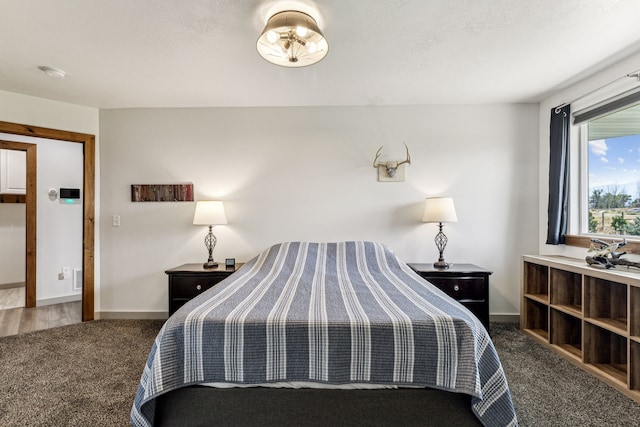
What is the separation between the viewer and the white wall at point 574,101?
7.27 ft

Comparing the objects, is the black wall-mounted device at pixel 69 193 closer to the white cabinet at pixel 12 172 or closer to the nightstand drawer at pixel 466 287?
the white cabinet at pixel 12 172

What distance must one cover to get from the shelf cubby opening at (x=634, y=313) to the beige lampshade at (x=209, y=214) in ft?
10.1

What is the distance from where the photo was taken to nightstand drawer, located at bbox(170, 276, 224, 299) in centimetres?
265

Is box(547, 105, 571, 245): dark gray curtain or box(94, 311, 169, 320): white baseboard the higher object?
box(547, 105, 571, 245): dark gray curtain

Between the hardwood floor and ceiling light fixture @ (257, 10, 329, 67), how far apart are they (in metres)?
3.35

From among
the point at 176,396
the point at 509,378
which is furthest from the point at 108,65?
the point at 509,378

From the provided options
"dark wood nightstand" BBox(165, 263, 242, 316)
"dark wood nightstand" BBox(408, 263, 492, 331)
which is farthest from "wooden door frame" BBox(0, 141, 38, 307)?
"dark wood nightstand" BBox(408, 263, 492, 331)

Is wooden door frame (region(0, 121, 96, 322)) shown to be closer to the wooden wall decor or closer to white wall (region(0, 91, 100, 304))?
white wall (region(0, 91, 100, 304))

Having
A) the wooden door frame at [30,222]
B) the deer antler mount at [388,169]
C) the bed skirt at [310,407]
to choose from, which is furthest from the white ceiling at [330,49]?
the bed skirt at [310,407]

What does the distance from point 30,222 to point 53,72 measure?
2.23 meters

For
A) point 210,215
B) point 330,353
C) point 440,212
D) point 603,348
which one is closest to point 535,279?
point 603,348

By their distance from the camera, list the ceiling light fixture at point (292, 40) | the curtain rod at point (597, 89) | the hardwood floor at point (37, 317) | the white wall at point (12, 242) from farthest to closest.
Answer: the white wall at point (12, 242), the hardwood floor at point (37, 317), the curtain rod at point (597, 89), the ceiling light fixture at point (292, 40)

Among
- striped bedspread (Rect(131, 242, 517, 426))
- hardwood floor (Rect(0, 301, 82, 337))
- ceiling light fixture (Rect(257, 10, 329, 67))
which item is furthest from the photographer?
hardwood floor (Rect(0, 301, 82, 337))

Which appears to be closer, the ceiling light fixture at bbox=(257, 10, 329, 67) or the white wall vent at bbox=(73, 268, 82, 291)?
the ceiling light fixture at bbox=(257, 10, 329, 67)
